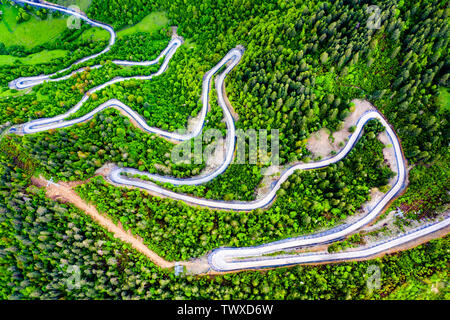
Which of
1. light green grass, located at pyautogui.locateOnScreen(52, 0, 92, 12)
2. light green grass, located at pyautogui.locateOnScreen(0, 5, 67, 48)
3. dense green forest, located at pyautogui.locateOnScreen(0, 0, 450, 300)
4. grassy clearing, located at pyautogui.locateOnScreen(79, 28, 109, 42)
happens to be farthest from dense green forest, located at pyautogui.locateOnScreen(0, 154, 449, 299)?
light green grass, located at pyautogui.locateOnScreen(52, 0, 92, 12)

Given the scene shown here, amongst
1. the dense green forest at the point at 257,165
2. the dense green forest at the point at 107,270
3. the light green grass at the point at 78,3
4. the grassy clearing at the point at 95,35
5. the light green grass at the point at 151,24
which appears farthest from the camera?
the light green grass at the point at 78,3

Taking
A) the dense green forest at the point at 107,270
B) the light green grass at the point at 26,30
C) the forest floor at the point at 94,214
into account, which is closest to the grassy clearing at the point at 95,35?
the light green grass at the point at 26,30

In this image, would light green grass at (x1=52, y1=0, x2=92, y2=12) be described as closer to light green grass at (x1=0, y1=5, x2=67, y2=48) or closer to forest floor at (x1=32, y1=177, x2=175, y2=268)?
light green grass at (x1=0, y1=5, x2=67, y2=48)

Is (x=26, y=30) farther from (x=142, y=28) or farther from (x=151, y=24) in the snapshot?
(x=151, y=24)

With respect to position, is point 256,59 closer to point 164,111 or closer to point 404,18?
point 164,111

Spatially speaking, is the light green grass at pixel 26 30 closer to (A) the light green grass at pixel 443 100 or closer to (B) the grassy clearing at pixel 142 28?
(B) the grassy clearing at pixel 142 28

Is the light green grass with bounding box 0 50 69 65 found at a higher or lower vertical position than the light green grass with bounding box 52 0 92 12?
lower
